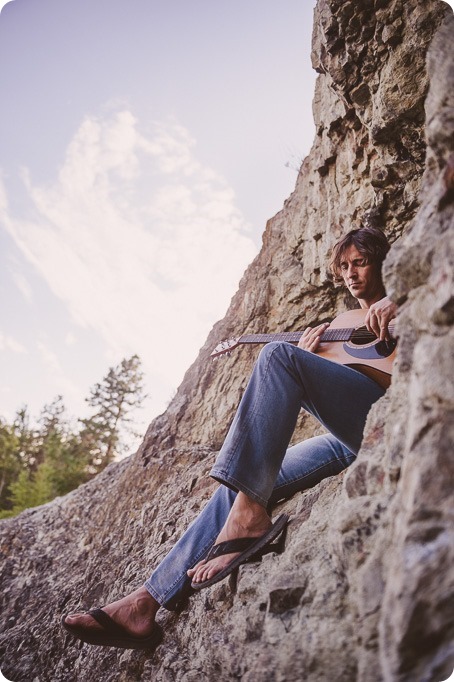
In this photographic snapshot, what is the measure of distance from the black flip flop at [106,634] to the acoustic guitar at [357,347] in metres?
2.09

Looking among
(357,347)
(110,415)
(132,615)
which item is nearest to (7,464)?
(110,415)

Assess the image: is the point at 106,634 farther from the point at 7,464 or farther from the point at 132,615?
the point at 7,464

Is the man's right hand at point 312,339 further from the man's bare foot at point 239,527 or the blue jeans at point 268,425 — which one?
the man's bare foot at point 239,527

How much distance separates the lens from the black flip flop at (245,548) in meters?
2.18

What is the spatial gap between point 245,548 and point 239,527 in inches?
4.7

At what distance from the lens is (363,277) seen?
129 inches

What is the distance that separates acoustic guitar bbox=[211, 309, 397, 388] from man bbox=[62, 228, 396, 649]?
0.14 meters

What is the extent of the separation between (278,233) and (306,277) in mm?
1501

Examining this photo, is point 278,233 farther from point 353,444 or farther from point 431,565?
point 431,565

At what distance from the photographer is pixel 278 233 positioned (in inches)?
267

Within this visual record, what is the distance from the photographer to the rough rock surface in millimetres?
1195

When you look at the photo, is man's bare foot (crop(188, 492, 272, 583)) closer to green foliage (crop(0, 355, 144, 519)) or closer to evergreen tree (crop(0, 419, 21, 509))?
green foliage (crop(0, 355, 144, 519))

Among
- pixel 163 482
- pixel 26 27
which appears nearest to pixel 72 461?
pixel 163 482

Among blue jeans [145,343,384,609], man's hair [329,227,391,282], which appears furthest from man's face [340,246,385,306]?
blue jeans [145,343,384,609]
